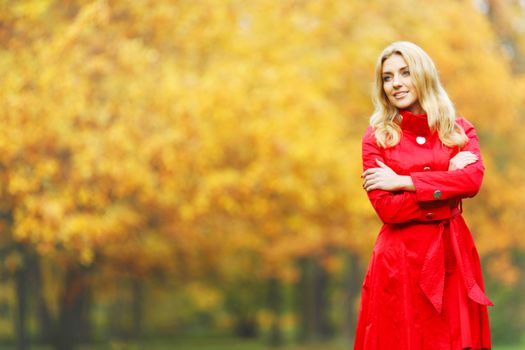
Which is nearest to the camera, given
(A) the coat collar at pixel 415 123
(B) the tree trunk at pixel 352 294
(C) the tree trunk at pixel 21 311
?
(A) the coat collar at pixel 415 123

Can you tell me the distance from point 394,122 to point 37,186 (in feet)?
22.3

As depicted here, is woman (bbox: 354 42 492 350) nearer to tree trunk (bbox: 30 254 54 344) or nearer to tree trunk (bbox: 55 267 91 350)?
tree trunk (bbox: 30 254 54 344)

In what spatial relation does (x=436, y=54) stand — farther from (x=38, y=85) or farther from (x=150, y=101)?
(x=38, y=85)

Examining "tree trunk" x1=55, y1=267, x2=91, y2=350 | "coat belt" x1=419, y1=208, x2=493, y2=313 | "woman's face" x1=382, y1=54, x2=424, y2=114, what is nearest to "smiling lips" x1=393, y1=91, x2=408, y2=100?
"woman's face" x1=382, y1=54, x2=424, y2=114

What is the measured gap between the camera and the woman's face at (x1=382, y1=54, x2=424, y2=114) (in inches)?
171

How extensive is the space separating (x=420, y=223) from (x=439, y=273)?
0.89 ft

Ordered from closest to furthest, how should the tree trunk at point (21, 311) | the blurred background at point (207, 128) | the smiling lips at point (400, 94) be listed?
the smiling lips at point (400, 94) < the blurred background at point (207, 128) < the tree trunk at point (21, 311)

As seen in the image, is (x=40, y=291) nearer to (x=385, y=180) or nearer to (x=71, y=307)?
(x=71, y=307)

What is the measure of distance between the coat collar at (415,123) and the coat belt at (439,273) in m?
0.50

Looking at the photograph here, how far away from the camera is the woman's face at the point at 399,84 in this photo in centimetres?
433

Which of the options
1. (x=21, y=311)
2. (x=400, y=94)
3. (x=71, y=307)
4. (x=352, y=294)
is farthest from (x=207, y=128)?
(x=352, y=294)

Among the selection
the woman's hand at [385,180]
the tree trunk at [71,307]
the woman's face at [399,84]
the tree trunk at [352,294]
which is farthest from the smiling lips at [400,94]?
the tree trunk at [352,294]

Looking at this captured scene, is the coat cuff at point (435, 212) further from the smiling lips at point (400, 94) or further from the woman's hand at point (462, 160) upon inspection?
the smiling lips at point (400, 94)

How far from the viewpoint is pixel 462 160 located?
13.9 ft
